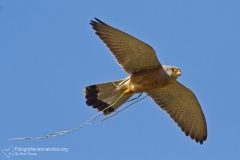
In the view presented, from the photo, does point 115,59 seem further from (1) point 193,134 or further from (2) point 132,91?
(1) point 193,134

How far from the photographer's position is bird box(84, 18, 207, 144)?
869cm

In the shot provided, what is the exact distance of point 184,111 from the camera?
10180 millimetres

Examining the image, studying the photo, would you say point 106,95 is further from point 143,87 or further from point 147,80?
point 147,80

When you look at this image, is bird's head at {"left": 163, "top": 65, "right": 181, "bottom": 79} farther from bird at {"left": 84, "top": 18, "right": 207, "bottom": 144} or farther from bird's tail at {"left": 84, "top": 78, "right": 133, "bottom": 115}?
bird's tail at {"left": 84, "top": 78, "right": 133, "bottom": 115}

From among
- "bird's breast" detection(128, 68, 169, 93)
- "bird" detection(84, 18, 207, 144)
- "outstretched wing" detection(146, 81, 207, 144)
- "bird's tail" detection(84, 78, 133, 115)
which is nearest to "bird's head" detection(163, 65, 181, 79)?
"bird" detection(84, 18, 207, 144)

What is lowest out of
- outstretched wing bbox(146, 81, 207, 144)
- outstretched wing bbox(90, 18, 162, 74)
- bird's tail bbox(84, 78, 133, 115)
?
outstretched wing bbox(146, 81, 207, 144)

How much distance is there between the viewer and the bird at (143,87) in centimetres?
869

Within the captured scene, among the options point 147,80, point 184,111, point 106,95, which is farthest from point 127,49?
point 184,111

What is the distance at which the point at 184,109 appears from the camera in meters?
10.2

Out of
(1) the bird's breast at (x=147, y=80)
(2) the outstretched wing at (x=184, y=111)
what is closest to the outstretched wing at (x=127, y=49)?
(1) the bird's breast at (x=147, y=80)

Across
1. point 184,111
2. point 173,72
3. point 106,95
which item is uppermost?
point 106,95

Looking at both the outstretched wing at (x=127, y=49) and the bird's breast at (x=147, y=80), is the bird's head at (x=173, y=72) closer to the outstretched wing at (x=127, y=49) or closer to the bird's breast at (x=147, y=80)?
the bird's breast at (x=147, y=80)

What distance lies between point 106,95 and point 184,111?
5.89 ft

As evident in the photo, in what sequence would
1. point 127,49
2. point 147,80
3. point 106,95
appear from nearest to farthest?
point 127,49, point 147,80, point 106,95
